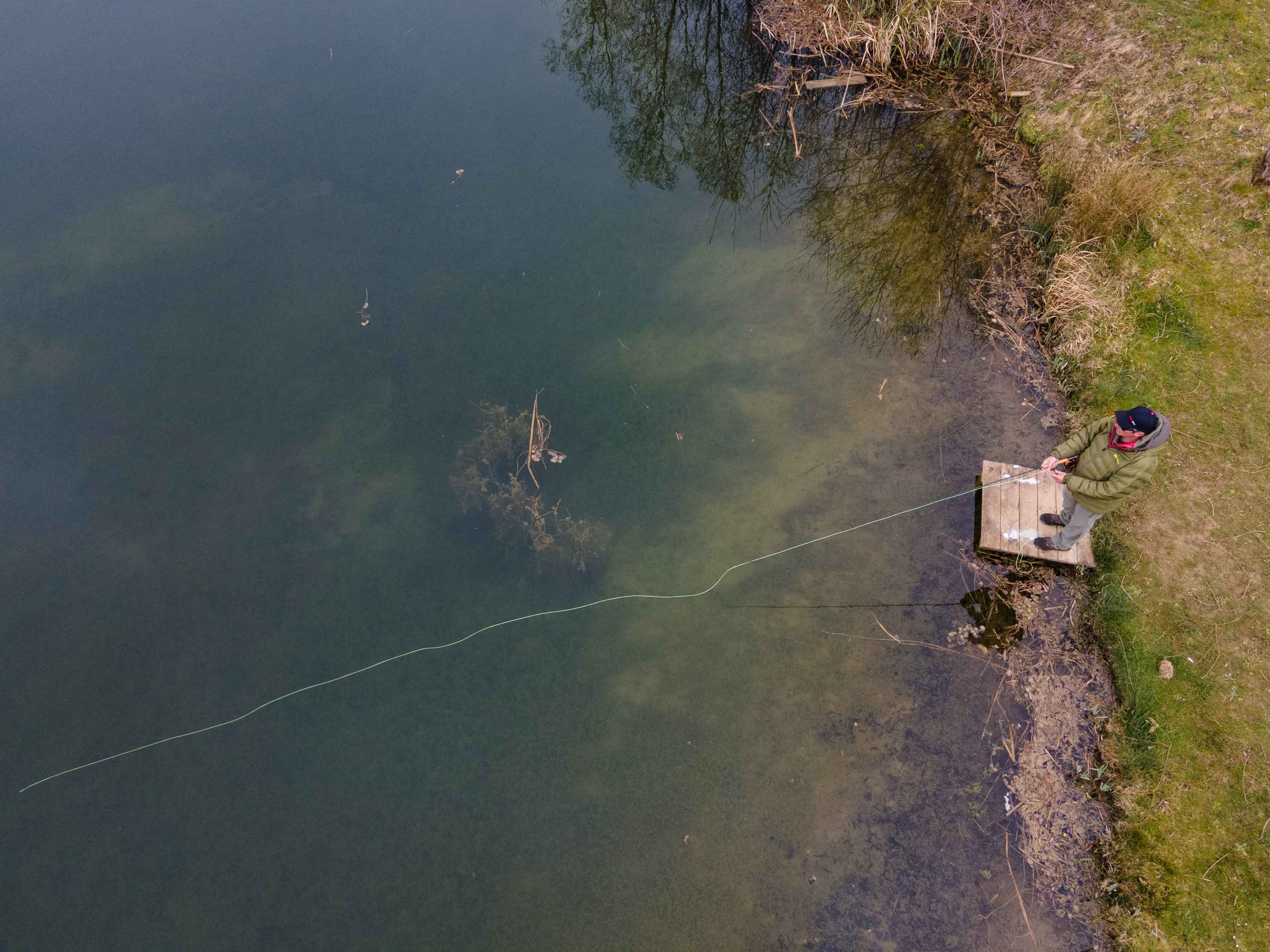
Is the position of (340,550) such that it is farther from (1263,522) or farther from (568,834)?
(1263,522)

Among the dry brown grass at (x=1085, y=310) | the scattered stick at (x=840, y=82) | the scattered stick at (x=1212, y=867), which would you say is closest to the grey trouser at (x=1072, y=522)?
the dry brown grass at (x=1085, y=310)

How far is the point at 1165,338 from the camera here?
434 centimetres

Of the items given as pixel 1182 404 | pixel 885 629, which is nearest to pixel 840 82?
pixel 1182 404

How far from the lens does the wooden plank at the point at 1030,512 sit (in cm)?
389

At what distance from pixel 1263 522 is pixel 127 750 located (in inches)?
238

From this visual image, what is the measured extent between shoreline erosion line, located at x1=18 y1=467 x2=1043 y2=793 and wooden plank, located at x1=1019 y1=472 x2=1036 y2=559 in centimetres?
5

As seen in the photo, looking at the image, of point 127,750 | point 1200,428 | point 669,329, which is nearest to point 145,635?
point 127,750

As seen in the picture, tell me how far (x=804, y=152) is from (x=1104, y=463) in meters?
4.02

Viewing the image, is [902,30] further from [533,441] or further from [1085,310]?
[533,441]

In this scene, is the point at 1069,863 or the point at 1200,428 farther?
the point at 1200,428

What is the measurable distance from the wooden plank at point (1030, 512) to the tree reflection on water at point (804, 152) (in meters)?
1.23

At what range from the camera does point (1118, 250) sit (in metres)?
4.72

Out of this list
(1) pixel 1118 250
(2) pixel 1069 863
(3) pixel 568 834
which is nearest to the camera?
(2) pixel 1069 863

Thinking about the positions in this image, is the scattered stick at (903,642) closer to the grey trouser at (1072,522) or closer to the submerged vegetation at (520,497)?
the grey trouser at (1072,522)
